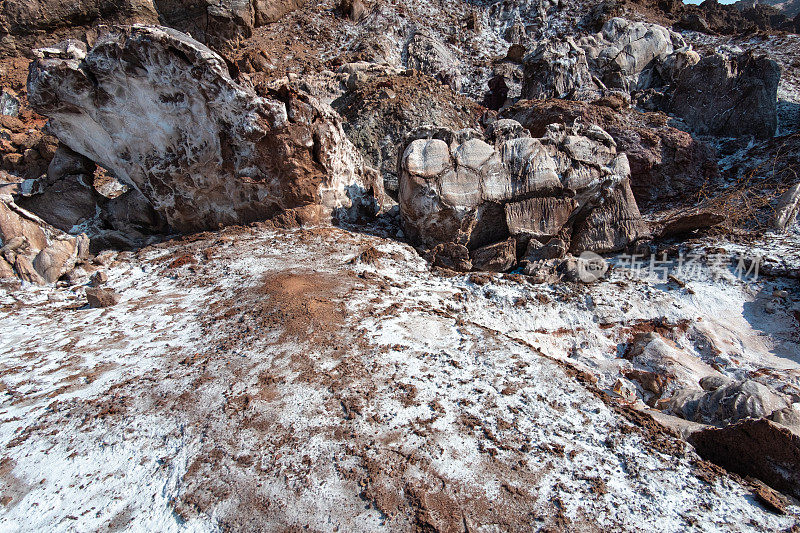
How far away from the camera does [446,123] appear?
24.6ft

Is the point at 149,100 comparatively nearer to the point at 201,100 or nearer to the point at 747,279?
the point at 201,100

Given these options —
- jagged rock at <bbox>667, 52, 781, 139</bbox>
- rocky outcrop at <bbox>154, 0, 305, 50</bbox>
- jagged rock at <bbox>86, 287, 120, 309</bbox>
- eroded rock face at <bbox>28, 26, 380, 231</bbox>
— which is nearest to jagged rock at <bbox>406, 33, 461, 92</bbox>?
rocky outcrop at <bbox>154, 0, 305, 50</bbox>

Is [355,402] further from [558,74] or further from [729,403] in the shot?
[558,74]

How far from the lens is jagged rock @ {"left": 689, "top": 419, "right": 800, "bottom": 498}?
1.91 metres

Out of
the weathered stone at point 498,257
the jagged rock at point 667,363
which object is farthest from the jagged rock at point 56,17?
the jagged rock at point 667,363

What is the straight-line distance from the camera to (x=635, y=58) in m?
9.44

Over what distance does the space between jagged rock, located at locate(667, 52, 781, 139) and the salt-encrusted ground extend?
5295mm

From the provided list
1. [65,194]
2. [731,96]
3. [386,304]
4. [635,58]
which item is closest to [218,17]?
[65,194]

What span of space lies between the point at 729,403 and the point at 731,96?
7798 mm

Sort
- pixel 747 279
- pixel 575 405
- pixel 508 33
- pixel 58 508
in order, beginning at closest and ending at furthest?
pixel 58 508
pixel 575 405
pixel 747 279
pixel 508 33

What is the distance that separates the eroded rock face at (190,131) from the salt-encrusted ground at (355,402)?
145cm

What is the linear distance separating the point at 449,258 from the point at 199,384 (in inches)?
114

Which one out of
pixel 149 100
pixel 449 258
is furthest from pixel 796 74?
pixel 149 100

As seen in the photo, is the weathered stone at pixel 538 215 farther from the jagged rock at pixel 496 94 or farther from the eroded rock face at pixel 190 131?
the jagged rock at pixel 496 94
